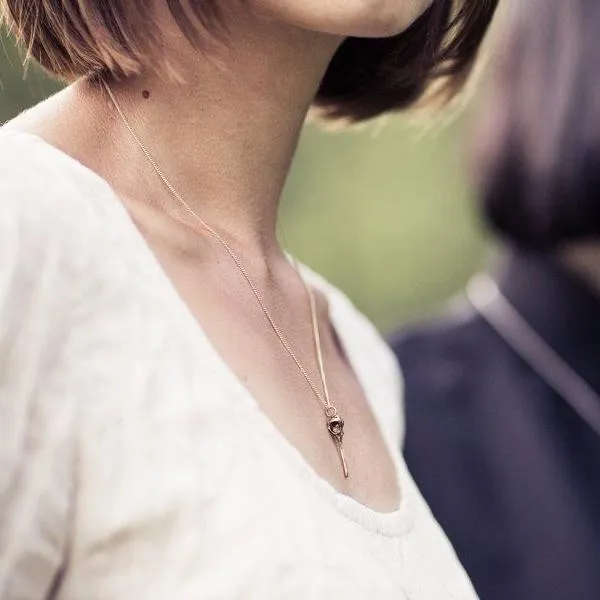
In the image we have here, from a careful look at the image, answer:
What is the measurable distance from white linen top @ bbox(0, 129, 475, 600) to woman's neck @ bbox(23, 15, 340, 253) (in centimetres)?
→ 11

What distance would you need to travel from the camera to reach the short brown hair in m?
1.35

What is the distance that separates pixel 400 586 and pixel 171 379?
0.27 metres

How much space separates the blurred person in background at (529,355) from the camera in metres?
2.26

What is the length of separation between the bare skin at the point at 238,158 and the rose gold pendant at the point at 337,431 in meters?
0.01

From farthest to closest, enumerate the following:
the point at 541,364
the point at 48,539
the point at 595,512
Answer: the point at 541,364 → the point at 595,512 → the point at 48,539

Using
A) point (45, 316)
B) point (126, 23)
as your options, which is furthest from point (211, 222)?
point (45, 316)

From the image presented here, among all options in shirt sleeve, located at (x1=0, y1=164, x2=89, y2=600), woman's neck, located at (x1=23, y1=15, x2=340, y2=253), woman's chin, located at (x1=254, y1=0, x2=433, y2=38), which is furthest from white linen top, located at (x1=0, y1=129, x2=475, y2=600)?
woman's chin, located at (x1=254, y1=0, x2=433, y2=38)

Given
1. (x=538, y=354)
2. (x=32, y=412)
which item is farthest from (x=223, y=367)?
(x=538, y=354)

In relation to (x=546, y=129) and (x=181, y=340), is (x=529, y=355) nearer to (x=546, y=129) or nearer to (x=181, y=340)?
(x=546, y=129)

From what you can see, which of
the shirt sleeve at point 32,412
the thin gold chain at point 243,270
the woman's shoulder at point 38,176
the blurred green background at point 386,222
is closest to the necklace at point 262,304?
the thin gold chain at point 243,270

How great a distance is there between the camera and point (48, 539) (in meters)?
1.14

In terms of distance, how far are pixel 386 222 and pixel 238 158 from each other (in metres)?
5.71

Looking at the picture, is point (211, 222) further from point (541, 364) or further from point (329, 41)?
point (541, 364)

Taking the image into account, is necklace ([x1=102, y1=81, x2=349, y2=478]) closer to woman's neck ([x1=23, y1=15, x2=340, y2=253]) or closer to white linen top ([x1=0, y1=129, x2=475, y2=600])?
woman's neck ([x1=23, y1=15, x2=340, y2=253])
